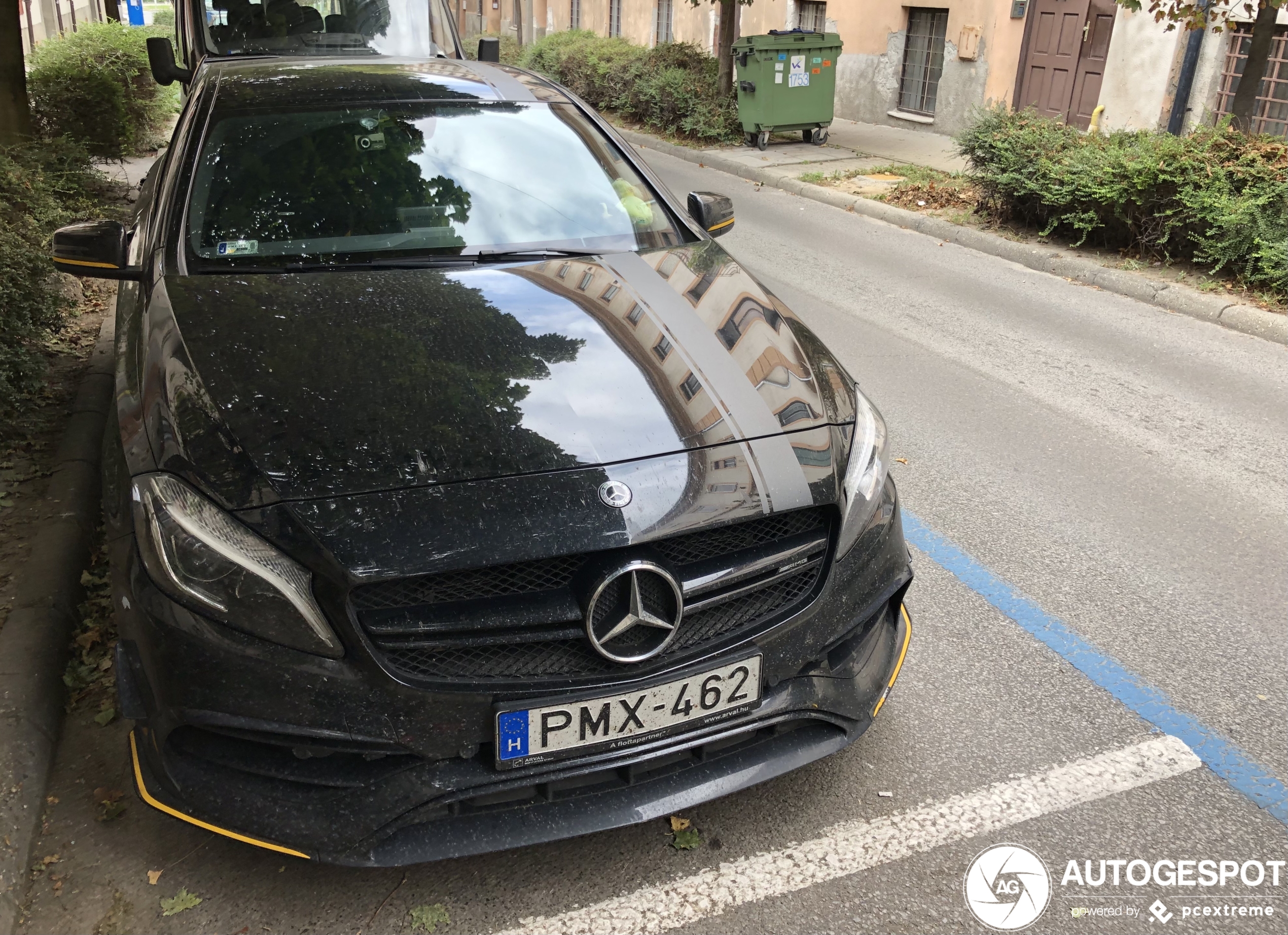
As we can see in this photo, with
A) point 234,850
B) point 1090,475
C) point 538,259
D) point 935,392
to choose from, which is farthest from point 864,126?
point 234,850

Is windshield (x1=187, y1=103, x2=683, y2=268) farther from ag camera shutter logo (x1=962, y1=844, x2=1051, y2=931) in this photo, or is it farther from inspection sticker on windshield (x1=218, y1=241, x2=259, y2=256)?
ag camera shutter logo (x1=962, y1=844, x2=1051, y2=931)

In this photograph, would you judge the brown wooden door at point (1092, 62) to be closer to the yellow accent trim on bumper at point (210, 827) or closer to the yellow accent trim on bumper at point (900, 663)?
the yellow accent trim on bumper at point (900, 663)

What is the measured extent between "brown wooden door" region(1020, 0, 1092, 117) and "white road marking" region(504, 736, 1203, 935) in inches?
468

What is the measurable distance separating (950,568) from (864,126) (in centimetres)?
1384

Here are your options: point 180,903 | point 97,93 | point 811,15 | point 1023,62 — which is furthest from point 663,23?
point 180,903

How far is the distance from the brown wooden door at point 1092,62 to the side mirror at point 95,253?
11.9 m

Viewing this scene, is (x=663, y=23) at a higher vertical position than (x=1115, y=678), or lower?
higher

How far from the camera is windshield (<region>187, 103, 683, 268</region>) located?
3182 millimetres

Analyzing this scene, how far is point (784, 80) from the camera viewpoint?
13.7m

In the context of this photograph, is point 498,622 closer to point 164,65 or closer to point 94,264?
point 94,264

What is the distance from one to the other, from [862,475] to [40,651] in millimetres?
2390

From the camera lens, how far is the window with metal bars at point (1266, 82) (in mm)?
11031

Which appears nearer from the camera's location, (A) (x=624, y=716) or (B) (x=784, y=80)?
(A) (x=624, y=716)

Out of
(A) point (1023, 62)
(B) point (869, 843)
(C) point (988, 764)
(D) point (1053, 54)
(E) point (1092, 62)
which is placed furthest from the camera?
(A) point (1023, 62)
